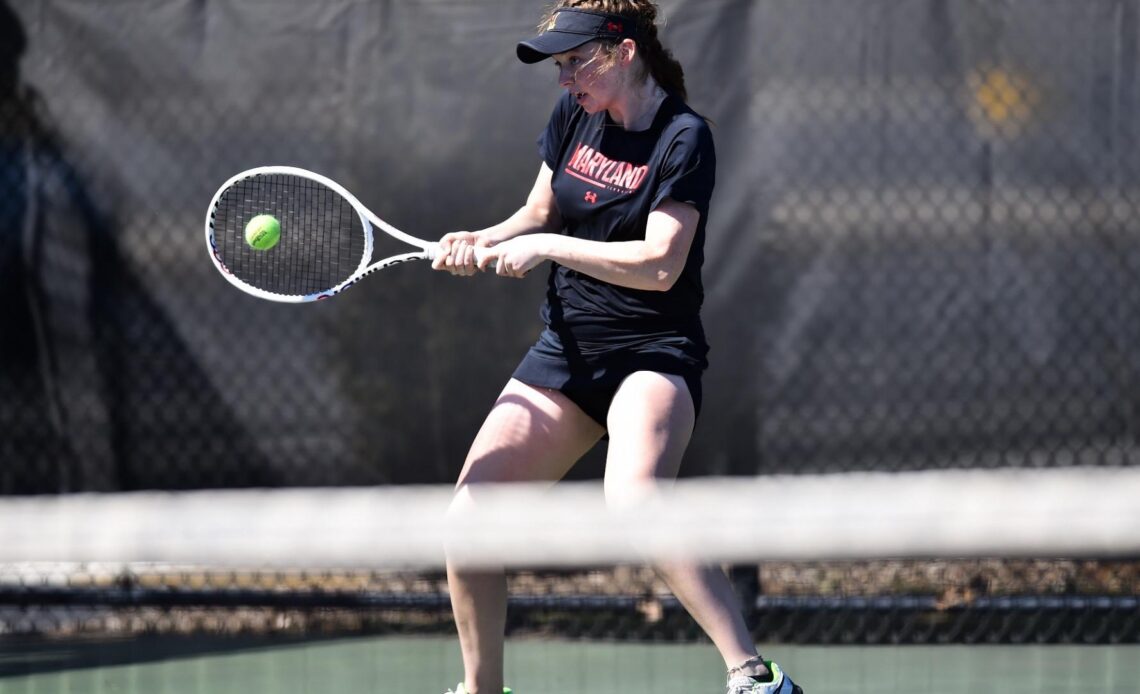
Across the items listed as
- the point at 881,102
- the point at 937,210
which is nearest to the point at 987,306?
the point at 937,210

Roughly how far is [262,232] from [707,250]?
1144mm

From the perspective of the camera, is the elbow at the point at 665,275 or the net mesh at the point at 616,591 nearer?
the elbow at the point at 665,275

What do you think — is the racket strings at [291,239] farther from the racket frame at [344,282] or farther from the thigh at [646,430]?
the thigh at [646,430]

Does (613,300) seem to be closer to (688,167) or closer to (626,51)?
(688,167)

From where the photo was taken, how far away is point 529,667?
3.72 metres

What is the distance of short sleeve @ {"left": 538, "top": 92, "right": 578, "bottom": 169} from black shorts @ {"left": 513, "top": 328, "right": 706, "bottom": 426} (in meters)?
0.35

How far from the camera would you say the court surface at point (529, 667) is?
3521 millimetres

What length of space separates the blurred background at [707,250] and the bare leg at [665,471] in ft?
3.53

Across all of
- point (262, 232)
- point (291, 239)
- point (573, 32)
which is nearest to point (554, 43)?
point (573, 32)

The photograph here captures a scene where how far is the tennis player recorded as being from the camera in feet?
8.63

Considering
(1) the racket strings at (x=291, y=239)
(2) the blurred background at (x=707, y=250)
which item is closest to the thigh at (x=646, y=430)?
(1) the racket strings at (x=291, y=239)

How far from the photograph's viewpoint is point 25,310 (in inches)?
152

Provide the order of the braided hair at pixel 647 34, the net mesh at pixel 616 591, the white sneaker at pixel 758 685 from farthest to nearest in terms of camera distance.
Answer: the net mesh at pixel 616 591 < the braided hair at pixel 647 34 < the white sneaker at pixel 758 685

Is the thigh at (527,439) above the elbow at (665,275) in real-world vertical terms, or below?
below
